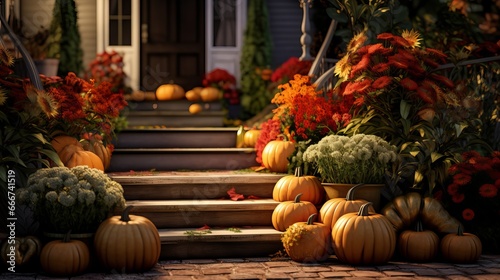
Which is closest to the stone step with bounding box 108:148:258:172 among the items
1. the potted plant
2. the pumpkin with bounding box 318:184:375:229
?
the potted plant

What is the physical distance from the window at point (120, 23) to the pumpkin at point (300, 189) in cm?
579

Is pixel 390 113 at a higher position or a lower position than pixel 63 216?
higher

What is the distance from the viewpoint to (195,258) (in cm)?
614

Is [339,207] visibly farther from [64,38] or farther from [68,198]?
[64,38]

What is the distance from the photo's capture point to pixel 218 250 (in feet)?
20.2

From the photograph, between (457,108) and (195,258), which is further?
(457,108)

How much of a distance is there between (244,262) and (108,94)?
7.53 feet

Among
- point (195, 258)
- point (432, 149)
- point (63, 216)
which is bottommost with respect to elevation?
point (195, 258)

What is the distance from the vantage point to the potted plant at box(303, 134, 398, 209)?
6.21m

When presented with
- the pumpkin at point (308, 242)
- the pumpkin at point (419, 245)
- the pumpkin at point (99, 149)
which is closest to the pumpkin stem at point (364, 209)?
the pumpkin at point (308, 242)

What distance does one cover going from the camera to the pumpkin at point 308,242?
5848mm

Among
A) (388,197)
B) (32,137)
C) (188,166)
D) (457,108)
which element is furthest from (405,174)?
(32,137)

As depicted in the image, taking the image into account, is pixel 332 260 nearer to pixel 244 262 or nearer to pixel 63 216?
pixel 244 262

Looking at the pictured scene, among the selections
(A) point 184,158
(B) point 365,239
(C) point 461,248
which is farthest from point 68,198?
(C) point 461,248
